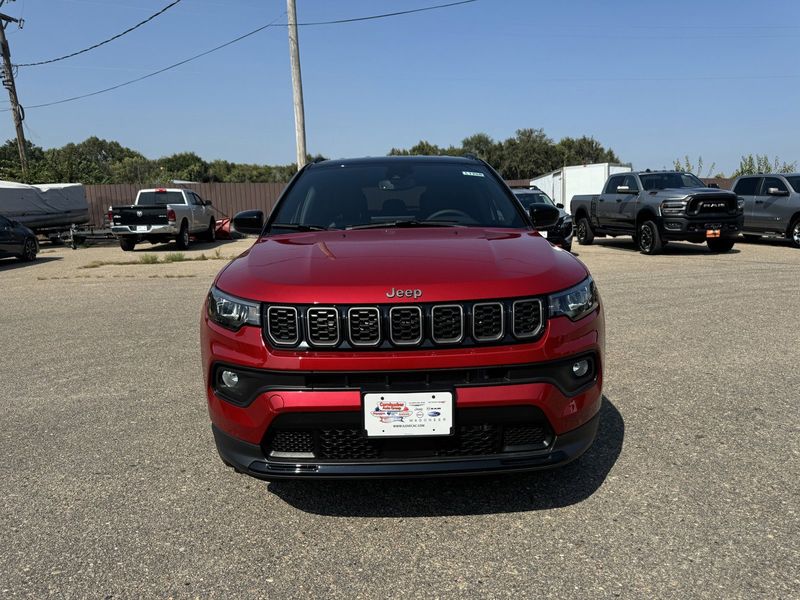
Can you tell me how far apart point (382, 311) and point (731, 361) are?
13.0 feet

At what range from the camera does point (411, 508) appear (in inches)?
111

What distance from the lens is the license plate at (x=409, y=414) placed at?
236 centimetres

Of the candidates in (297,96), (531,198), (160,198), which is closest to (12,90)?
(160,198)

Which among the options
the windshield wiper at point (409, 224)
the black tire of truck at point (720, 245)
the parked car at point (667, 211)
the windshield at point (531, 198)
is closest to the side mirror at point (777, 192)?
the parked car at point (667, 211)

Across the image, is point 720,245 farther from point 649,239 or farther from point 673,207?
point 673,207

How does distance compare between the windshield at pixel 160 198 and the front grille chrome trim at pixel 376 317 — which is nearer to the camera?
the front grille chrome trim at pixel 376 317

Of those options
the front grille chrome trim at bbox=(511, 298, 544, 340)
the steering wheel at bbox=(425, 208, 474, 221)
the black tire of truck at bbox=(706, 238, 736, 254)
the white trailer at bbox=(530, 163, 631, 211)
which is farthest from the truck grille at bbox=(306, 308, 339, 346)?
the white trailer at bbox=(530, 163, 631, 211)

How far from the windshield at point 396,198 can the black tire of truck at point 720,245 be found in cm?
1207

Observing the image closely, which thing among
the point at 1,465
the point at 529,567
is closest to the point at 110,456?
the point at 1,465

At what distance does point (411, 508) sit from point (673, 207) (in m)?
12.8

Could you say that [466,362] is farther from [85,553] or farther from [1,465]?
[1,465]

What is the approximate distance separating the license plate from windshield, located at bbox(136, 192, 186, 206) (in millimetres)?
19313

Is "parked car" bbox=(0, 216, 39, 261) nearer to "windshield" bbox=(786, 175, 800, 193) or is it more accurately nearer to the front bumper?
the front bumper

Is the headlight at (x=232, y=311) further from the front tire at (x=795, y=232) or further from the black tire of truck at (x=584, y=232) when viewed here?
the front tire at (x=795, y=232)
